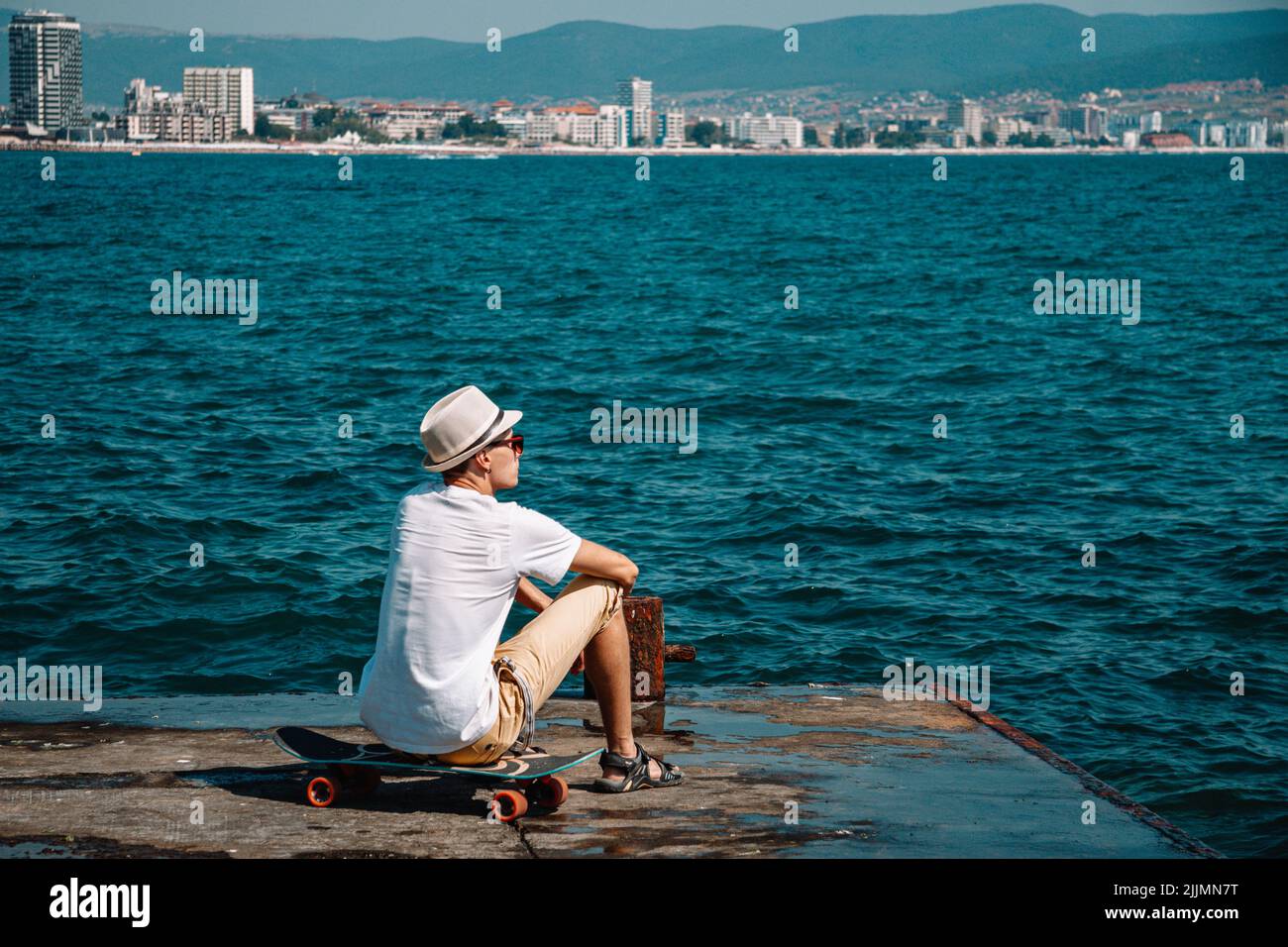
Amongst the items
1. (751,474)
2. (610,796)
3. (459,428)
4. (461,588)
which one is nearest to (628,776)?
(610,796)

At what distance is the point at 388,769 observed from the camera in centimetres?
627

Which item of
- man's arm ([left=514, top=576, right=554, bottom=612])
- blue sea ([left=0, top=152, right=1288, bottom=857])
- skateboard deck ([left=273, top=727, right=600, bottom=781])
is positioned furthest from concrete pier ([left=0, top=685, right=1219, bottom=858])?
blue sea ([left=0, top=152, right=1288, bottom=857])

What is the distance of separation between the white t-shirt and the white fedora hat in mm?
157

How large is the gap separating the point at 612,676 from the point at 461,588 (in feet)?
2.92

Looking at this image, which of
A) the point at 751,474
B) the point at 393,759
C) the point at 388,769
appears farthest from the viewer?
the point at 751,474

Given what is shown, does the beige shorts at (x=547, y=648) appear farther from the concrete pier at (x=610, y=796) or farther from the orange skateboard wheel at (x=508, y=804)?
the concrete pier at (x=610, y=796)

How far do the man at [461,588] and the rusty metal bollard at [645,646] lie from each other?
1.94 m

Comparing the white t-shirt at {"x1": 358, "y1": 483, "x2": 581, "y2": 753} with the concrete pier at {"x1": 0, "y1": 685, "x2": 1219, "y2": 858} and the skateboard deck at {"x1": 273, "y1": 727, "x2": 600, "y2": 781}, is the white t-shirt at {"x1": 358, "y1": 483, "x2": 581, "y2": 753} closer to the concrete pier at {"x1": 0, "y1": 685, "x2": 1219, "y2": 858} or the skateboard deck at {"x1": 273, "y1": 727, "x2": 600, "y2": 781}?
the skateboard deck at {"x1": 273, "y1": 727, "x2": 600, "y2": 781}

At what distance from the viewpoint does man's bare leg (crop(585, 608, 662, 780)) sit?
20.8ft

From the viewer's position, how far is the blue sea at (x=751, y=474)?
12352 mm

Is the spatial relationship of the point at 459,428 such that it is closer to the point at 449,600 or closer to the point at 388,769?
the point at 449,600

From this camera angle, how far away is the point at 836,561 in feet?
50.0

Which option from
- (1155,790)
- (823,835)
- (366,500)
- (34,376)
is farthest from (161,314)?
(823,835)

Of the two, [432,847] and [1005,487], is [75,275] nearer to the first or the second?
[1005,487]
